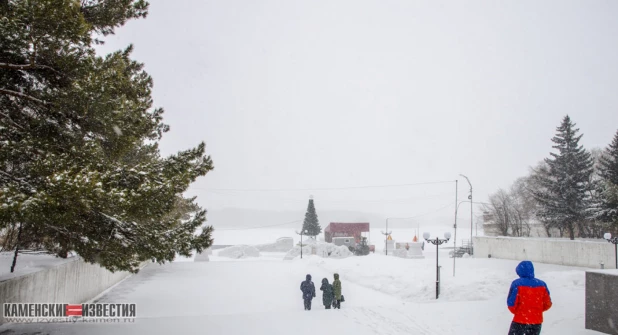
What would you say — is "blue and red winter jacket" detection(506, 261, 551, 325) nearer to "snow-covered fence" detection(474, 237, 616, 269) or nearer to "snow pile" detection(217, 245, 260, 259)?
"snow-covered fence" detection(474, 237, 616, 269)

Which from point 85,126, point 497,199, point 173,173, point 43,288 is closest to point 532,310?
point 173,173

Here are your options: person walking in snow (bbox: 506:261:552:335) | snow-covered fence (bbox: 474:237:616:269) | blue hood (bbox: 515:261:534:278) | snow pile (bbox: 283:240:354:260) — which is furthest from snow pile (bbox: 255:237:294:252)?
blue hood (bbox: 515:261:534:278)

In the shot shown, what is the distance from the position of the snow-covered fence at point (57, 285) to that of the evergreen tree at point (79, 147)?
1.65 m

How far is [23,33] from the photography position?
6527 mm

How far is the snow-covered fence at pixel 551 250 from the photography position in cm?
2758

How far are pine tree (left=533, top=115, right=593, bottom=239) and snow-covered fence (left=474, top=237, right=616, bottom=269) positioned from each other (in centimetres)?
291

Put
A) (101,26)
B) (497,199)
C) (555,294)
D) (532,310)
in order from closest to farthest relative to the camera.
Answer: (532,310) < (101,26) < (555,294) < (497,199)

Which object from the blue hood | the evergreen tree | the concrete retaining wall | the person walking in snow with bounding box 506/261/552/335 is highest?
the evergreen tree

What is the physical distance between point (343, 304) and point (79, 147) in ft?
42.9

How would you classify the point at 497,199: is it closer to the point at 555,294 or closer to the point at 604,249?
the point at 604,249

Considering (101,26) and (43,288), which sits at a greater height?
(101,26)

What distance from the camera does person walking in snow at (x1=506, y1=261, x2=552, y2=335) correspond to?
5.88 m

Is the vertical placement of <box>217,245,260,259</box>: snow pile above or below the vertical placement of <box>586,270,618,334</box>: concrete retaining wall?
below

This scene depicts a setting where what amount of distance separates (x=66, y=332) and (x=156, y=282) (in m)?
13.9
